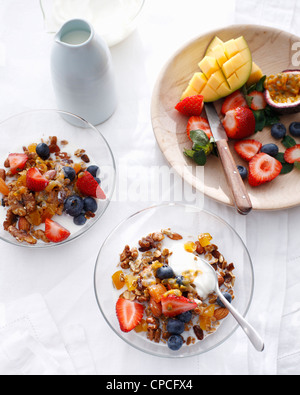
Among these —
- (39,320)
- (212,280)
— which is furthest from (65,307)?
(212,280)

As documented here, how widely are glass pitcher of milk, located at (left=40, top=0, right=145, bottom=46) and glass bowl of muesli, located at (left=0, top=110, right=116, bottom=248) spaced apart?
0.29 metres

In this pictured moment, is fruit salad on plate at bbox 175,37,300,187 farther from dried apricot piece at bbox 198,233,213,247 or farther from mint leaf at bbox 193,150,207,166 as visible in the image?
dried apricot piece at bbox 198,233,213,247

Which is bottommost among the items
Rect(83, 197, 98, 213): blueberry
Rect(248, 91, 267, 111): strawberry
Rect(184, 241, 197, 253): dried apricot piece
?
Rect(184, 241, 197, 253): dried apricot piece

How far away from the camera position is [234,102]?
1.41m

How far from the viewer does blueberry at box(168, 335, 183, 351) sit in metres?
1.20

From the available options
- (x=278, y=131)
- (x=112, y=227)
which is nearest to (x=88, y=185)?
(x=112, y=227)

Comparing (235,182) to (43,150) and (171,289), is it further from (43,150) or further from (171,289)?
(43,150)

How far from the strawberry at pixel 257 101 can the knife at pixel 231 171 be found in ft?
0.40

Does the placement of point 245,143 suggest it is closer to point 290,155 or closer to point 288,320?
point 290,155

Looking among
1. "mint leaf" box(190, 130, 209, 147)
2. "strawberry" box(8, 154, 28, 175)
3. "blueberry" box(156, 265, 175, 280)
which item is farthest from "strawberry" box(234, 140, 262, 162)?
"strawberry" box(8, 154, 28, 175)

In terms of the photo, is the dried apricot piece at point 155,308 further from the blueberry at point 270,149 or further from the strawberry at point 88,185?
the blueberry at point 270,149

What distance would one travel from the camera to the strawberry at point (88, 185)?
1294 millimetres

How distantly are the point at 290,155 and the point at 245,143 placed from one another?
0.14 meters

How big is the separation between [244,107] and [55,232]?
0.66 metres
